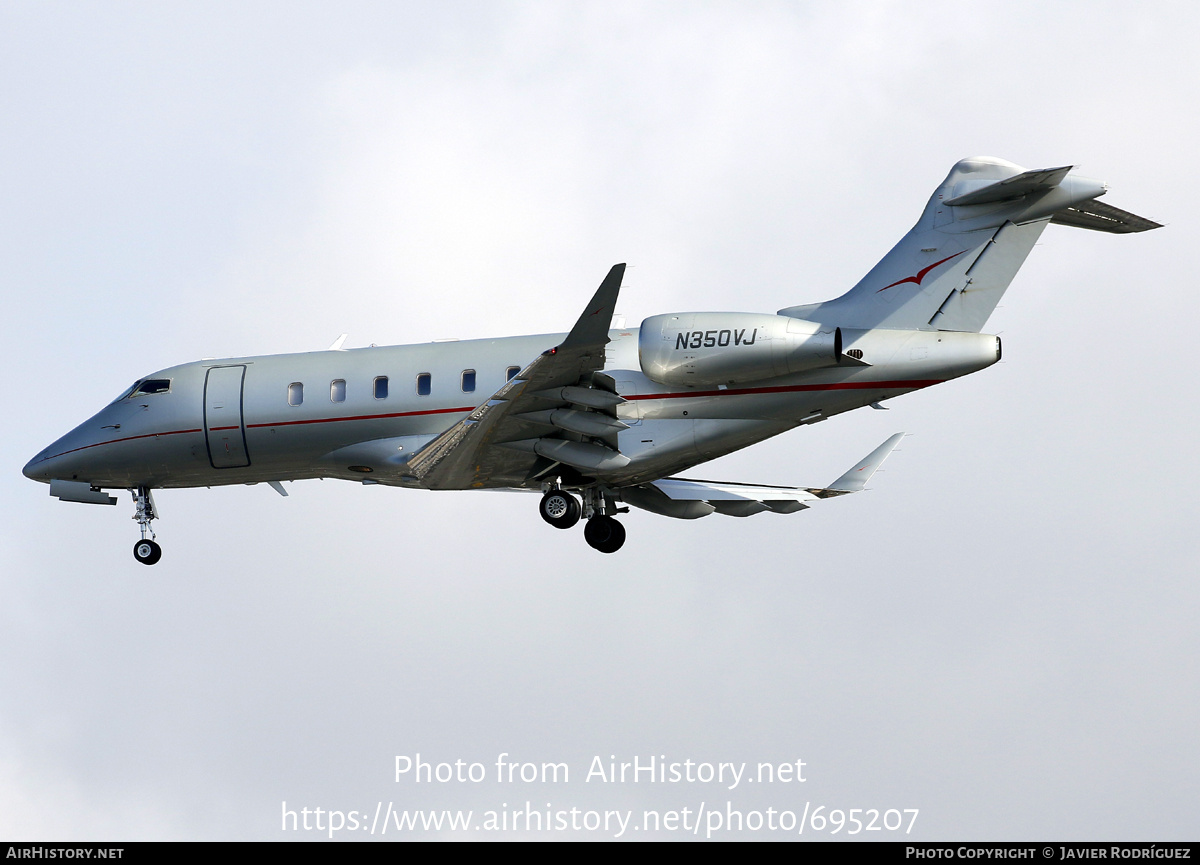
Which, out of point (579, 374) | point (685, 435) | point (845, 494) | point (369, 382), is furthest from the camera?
point (845, 494)

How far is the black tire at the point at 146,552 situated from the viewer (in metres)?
25.0

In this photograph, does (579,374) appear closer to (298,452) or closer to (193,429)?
(298,452)

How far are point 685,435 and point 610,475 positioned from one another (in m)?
1.39

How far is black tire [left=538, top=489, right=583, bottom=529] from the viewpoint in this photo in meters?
22.2

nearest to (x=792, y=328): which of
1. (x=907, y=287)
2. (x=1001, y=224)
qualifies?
(x=907, y=287)

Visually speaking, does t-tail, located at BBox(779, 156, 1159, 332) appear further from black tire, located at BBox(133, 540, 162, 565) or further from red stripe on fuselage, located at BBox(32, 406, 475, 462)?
black tire, located at BBox(133, 540, 162, 565)

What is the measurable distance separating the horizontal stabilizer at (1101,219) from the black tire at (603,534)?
27.8 ft

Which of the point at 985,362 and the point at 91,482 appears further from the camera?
the point at 91,482

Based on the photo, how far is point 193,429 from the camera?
24.0m

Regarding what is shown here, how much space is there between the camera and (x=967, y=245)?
69.0 ft

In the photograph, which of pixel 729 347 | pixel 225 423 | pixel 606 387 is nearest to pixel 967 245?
pixel 729 347

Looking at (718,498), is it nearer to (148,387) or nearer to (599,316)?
(599,316)

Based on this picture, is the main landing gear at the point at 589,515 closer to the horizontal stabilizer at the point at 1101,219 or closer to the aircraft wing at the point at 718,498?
the aircraft wing at the point at 718,498

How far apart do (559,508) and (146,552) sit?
796 centimetres
